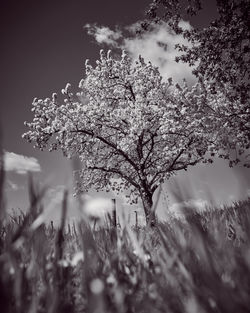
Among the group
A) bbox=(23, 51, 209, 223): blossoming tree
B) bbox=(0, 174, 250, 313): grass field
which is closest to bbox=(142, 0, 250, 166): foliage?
bbox=(23, 51, 209, 223): blossoming tree

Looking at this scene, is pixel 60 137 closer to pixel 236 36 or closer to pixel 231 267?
pixel 236 36

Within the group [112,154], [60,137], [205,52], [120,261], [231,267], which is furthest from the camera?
[112,154]

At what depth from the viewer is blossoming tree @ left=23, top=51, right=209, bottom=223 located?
2502 centimetres

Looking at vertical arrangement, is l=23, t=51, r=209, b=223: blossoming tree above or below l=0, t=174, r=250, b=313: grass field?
above

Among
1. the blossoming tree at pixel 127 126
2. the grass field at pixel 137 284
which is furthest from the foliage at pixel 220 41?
the grass field at pixel 137 284

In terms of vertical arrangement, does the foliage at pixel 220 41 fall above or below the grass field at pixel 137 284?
above

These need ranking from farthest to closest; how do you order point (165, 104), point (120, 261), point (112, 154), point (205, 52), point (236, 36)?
point (112, 154) < point (165, 104) < point (205, 52) < point (236, 36) < point (120, 261)

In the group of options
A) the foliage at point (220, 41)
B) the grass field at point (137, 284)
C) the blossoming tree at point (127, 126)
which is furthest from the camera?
the blossoming tree at point (127, 126)

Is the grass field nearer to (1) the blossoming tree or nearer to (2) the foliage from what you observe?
(2) the foliage

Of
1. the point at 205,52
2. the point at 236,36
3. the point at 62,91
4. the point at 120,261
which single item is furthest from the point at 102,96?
the point at 120,261

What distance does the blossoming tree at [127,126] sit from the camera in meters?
25.0

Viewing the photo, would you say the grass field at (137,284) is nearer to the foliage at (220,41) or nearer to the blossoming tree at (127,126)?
the foliage at (220,41)

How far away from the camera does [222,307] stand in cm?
63

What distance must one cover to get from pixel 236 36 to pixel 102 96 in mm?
17158
